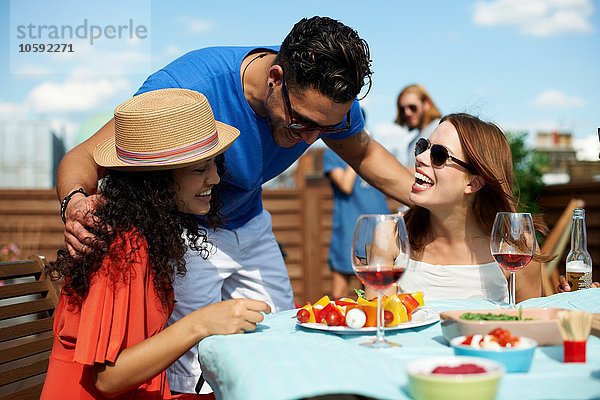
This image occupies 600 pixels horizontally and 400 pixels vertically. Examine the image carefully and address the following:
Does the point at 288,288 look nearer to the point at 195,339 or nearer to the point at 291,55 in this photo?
the point at 291,55

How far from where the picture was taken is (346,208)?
7324 mm

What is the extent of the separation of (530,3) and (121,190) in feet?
193

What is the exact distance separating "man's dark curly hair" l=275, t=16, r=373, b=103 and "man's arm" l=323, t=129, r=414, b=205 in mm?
806

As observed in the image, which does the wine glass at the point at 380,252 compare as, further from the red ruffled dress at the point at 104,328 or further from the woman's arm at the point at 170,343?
the red ruffled dress at the point at 104,328

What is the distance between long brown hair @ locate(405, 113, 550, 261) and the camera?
259 cm

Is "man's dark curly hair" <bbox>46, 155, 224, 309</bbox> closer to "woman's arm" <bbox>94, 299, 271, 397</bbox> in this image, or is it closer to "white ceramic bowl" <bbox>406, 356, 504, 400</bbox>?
"woman's arm" <bbox>94, 299, 271, 397</bbox>

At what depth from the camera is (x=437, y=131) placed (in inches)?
Answer: 106

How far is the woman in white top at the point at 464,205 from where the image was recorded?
8.49ft

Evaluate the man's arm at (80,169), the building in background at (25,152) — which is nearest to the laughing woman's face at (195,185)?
the man's arm at (80,169)

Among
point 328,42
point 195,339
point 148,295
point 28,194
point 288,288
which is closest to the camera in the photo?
point 195,339

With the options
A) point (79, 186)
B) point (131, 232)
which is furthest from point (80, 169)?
point (131, 232)

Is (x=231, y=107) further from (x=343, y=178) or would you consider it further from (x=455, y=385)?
(x=343, y=178)

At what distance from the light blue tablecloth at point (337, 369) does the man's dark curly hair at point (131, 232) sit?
33 centimetres

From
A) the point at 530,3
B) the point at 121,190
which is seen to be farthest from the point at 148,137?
the point at 530,3
